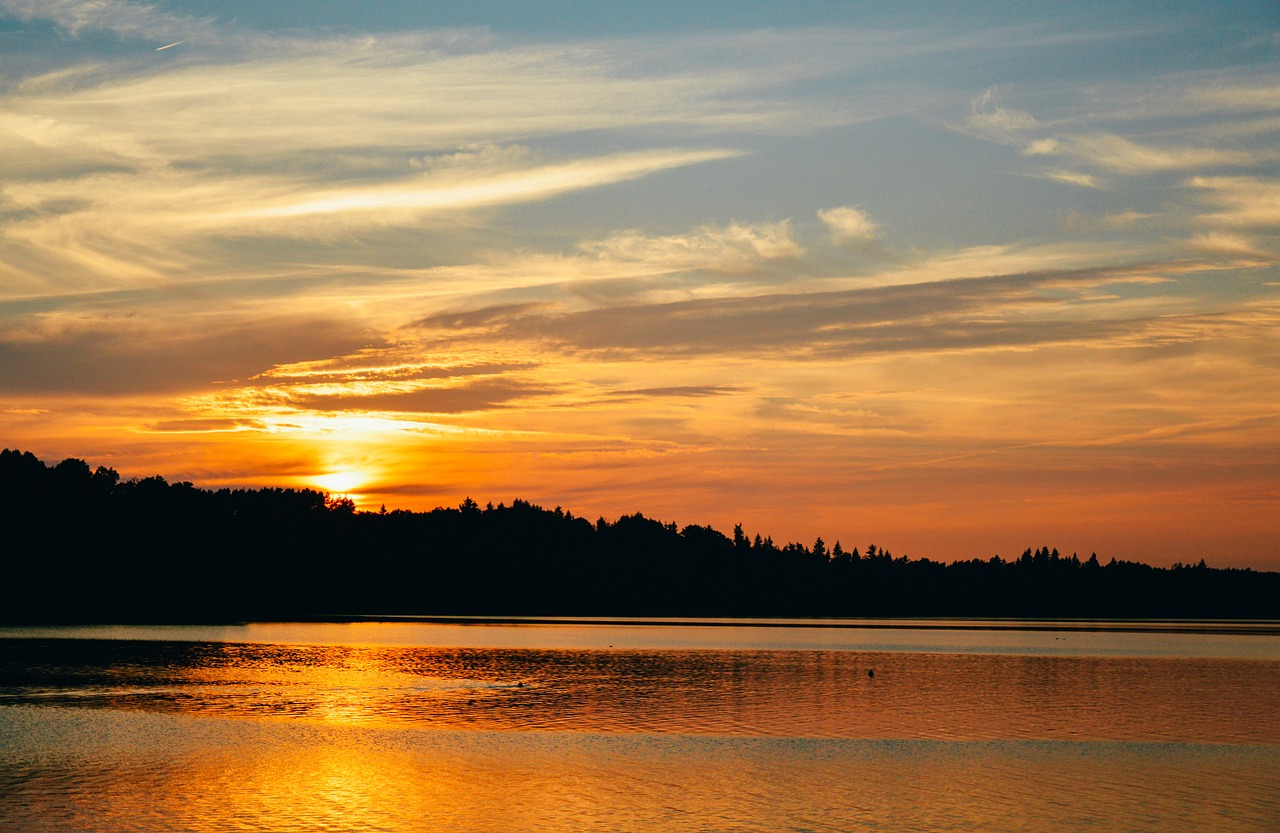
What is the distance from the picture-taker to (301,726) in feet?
131

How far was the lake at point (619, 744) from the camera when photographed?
27250 millimetres

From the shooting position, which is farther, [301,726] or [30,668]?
[30,668]

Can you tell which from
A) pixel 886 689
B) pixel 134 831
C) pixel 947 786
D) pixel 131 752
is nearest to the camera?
pixel 134 831

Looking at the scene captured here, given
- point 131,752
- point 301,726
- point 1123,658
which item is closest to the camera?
point 131,752

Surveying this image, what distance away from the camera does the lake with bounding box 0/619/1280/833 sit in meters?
27.2

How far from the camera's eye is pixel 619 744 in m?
37.4

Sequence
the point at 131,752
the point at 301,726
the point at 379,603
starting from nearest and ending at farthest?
the point at 131,752
the point at 301,726
the point at 379,603

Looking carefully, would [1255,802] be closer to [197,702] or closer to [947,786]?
[947,786]

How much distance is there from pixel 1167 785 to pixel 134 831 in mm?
25168

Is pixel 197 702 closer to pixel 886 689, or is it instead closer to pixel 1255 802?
pixel 886 689

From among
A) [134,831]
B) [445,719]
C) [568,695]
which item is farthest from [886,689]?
[134,831]

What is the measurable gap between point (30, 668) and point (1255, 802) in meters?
53.9

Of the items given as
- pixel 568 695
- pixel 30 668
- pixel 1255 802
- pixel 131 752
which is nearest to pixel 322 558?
pixel 30 668

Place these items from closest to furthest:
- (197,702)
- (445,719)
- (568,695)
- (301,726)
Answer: (301,726) < (445,719) < (197,702) < (568,695)
